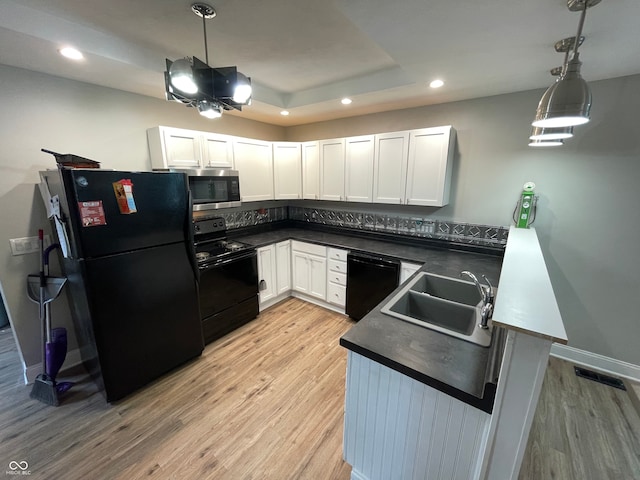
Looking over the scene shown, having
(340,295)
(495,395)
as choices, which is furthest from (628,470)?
(340,295)

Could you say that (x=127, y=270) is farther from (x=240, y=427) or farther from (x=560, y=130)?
(x=560, y=130)

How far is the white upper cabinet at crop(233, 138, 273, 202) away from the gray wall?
2.51 ft

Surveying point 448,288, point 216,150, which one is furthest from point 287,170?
point 448,288

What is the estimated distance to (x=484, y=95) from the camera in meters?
2.46

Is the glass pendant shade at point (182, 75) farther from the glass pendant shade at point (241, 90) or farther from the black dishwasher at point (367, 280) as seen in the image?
A: the black dishwasher at point (367, 280)

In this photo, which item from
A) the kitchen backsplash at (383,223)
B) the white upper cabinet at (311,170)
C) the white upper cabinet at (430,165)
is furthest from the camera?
the white upper cabinet at (311,170)

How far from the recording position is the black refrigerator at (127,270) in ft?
5.53

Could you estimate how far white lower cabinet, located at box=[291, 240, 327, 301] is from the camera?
3188mm

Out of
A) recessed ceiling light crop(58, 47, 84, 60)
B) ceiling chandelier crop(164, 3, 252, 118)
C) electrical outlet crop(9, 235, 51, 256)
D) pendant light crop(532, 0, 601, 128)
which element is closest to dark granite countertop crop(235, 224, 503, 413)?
pendant light crop(532, 0, 601, 128)

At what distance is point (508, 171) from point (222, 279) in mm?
3008

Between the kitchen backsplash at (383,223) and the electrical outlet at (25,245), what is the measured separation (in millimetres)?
1627

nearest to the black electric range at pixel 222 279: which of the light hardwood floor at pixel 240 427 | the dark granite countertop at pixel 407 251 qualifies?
the dark granite countertop at pixel 407 251

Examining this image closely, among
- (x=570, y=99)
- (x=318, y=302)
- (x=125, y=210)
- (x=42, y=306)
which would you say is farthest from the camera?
(x=318, y=302)

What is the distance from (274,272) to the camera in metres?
3.28
